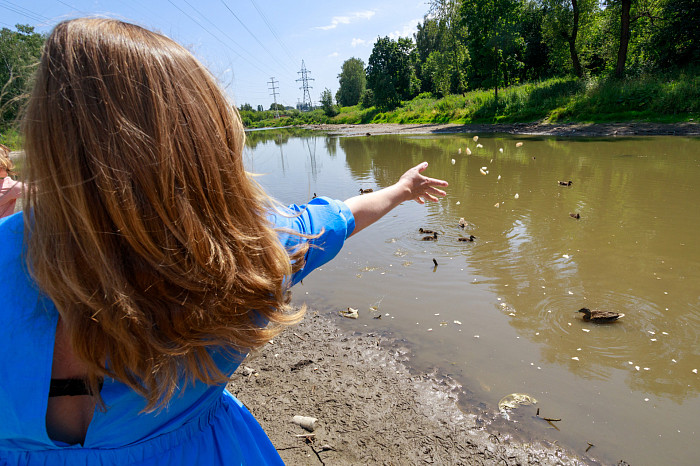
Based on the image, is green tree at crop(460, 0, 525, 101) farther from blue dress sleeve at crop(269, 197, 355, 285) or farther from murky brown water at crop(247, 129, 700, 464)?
blue dress sleeve at crop(269, 197, 355, 285)

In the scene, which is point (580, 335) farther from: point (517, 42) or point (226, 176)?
point (517, 42)

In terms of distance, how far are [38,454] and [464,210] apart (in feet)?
29.8

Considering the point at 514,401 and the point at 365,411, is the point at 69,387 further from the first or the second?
the point at 514,401

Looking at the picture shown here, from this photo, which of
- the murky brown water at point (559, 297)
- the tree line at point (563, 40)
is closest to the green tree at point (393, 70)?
the tree line at point (563, 40)

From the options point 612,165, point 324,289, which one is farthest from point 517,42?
point 324,289

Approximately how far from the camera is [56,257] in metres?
0.80

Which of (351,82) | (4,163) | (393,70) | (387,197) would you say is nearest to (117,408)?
(387,197)

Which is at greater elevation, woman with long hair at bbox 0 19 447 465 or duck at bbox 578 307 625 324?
woman with long hair at bbox 0 19 447 465

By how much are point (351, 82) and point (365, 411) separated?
81525 mm

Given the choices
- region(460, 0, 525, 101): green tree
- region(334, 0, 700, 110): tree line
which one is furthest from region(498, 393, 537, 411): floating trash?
region(460, 0, 525, 101): green tree

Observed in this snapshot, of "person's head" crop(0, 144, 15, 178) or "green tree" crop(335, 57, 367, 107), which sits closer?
"person's head" crop(0, 144, 15, 178)

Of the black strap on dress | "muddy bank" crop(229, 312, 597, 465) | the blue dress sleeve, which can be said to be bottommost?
"muddy bank" crop(229, 312, 597, 465)

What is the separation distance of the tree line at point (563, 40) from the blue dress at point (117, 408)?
2948 centimetres

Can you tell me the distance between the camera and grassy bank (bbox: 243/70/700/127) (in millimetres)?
20203
